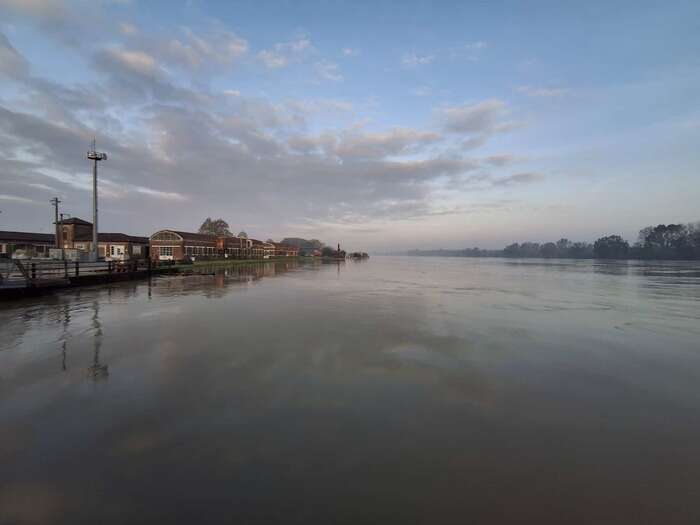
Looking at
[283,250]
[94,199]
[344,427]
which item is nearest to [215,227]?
[283,250]

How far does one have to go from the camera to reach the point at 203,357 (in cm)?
832

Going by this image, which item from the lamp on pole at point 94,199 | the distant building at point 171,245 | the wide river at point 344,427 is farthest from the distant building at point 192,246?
the wide river at point 344,427

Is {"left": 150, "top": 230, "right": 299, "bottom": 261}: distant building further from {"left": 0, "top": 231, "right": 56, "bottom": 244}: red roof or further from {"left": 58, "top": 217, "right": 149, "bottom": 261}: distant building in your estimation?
{"left": 0, "top": 231, "right": 56, "bottom": 244}: red roof

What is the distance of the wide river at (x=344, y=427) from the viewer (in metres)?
3.56

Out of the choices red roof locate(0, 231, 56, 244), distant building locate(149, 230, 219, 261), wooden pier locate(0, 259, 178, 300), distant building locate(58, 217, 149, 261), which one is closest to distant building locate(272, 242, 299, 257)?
distant building locate(149, 230, 219, 261)

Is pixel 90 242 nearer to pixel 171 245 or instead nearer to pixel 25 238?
pixel 25 238

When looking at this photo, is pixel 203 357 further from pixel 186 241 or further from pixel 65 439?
pixel 186 241

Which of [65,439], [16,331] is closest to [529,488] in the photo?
[65,439]

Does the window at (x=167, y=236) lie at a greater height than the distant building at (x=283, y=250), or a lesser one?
greater

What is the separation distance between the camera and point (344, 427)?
5.07 metres

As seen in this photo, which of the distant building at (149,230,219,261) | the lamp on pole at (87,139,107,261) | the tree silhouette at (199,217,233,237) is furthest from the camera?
the tree silhouette at (199,217,233,237)

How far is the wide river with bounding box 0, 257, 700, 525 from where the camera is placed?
3557 mm

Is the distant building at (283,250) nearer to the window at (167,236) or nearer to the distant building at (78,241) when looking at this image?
the window at (167,236)

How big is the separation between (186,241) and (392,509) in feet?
Answer: 247
